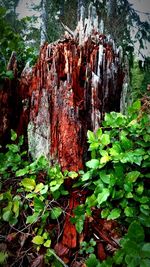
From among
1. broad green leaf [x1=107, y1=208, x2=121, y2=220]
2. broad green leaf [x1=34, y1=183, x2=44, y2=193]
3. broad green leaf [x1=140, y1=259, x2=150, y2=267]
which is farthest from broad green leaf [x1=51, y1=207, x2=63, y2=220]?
broad green leaf [x1=140, y1=259, x2=150, y2=267]

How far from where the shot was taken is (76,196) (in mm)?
2076

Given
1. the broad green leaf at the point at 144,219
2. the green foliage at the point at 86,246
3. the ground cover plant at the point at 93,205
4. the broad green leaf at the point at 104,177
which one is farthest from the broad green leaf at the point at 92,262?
the broad green leaf at the point at 104,177

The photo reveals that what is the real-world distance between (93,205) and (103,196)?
0.19 metres

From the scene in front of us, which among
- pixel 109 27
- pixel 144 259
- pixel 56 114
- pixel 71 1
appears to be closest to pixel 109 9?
pixel 109 27

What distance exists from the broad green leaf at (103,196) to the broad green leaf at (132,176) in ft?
0.60

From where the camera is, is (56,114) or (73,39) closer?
(56,114)

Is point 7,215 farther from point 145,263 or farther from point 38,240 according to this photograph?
point 145,263

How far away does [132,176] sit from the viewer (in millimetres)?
1778

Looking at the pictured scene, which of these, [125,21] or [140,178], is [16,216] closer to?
[140,178]

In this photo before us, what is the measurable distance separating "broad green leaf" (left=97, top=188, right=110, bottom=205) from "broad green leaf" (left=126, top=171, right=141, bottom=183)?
7.2 inches

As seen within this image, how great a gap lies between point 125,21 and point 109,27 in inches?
53.2

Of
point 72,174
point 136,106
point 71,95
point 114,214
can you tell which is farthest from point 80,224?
point 71,95

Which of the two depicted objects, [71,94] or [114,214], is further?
[71,94]

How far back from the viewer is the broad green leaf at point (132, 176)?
5.78ft
